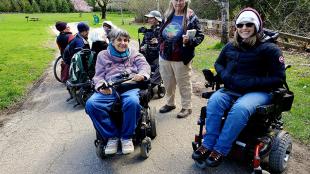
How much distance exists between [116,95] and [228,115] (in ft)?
4.77

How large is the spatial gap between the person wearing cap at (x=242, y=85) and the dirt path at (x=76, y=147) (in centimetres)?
42

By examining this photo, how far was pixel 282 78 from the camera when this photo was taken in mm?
3756

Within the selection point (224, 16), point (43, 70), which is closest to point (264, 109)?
point (43, 70)

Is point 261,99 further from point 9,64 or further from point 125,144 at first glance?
point 9,64

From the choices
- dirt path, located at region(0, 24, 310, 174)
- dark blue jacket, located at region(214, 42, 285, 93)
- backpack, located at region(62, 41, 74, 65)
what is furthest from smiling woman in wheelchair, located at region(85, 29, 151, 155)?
backpack, located at region(62, 41, 74, 65)

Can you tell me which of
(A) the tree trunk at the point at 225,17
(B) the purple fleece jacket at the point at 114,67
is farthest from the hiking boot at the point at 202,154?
(A) the tree trunk at the point at 225,17

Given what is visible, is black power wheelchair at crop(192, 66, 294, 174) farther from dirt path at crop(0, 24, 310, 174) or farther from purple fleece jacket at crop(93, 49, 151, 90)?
→ purple fleece jacket at crop(93, 49, 151, 90)

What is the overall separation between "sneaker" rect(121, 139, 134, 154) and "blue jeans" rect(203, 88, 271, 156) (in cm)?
89

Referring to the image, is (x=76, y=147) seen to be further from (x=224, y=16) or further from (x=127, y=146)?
(x=224, y=16)

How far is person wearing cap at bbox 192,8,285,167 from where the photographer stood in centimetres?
362

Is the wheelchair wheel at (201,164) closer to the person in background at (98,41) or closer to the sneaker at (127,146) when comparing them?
the sneaker at (127,146)

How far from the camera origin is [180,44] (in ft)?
18.2

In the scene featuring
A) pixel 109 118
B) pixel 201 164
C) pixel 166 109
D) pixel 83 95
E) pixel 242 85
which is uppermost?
pixel 242 85

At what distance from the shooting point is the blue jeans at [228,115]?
359 cm
